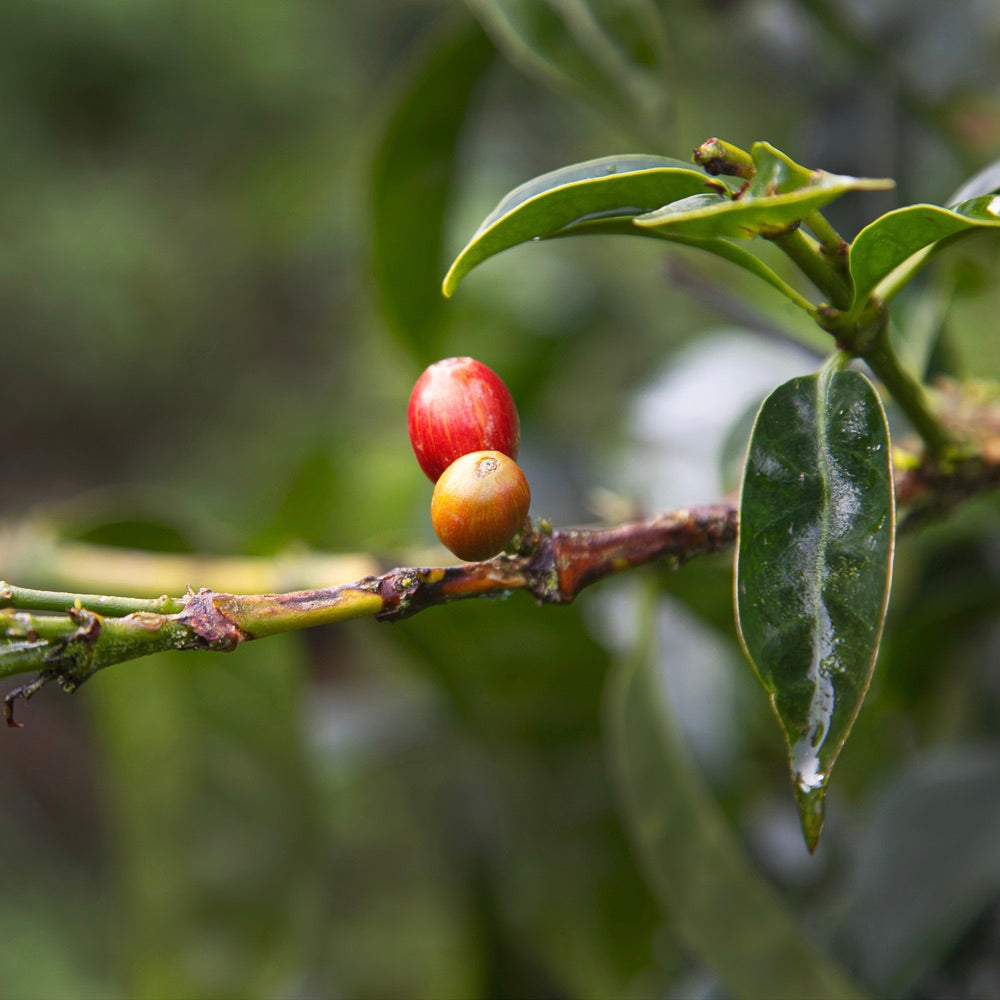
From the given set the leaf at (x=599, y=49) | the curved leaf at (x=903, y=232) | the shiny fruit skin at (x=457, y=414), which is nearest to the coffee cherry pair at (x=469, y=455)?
the shiny fruit skin at (x=457, y=414)

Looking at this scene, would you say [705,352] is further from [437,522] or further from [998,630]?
[437,522]

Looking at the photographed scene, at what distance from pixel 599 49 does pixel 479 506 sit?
29 cm

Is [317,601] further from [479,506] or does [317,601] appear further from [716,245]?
[716,245]

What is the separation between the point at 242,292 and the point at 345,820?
8.60 ft

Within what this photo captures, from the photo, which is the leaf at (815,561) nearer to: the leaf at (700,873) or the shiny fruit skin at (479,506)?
the shiny fruit skin at (479,506)

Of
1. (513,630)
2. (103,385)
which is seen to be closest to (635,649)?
(513,630)

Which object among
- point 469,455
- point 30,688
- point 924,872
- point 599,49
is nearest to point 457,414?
point 469,455

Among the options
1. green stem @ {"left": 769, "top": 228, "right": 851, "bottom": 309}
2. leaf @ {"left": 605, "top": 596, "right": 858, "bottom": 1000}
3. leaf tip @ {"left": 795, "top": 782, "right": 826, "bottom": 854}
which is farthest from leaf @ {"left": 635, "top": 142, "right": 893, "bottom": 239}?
leaf @ {"left": 605, "top": 596, "right": 858, "bottom": 1000}

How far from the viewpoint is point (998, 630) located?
60 centimetres

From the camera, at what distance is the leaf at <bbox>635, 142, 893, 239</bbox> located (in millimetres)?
233

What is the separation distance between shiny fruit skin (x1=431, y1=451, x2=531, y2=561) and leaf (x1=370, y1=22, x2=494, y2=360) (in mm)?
364

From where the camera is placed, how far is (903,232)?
265 mm

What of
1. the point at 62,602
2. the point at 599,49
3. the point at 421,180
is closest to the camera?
the point at 62,602

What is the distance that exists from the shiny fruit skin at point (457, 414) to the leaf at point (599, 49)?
0.21 m
